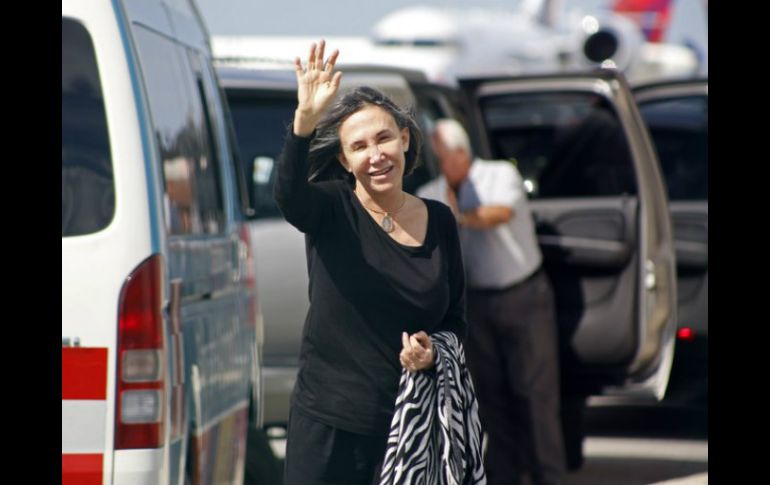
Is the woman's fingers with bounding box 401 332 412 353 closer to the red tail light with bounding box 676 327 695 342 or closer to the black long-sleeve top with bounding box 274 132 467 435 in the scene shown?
the black long-sleeve top with bounding box 274 132 467 435

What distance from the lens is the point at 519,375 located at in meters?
8.08

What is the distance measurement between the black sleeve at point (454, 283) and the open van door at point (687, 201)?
14.2 feet

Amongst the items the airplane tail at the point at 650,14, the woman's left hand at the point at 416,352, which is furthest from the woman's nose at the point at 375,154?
the airplane tail at the point at 650,14

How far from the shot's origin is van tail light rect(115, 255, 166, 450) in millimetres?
4484

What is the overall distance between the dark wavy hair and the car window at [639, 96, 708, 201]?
16.9 feet

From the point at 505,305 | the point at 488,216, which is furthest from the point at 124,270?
the point at 505,305

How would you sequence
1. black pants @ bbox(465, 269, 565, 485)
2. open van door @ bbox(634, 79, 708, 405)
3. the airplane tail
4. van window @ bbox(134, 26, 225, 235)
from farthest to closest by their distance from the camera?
the airplane tail
open van door @ bbox(634, 79, 708, 405)
black pants @ bbox(465, 269, 565, 485)
van window @ bbox(134, 26, 225, 235)

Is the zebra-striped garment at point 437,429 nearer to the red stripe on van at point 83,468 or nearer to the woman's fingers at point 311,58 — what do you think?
the woman's fingers at point 311,58

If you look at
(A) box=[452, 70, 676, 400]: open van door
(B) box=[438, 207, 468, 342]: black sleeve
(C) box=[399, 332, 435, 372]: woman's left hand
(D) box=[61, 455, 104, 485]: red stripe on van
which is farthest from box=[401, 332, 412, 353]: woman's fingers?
(A) box=[452, 70, 676, 400]: open van door

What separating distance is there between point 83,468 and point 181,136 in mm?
1239

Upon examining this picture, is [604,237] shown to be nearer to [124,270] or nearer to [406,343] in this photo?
[124,270]

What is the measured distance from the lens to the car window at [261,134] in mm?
7918
